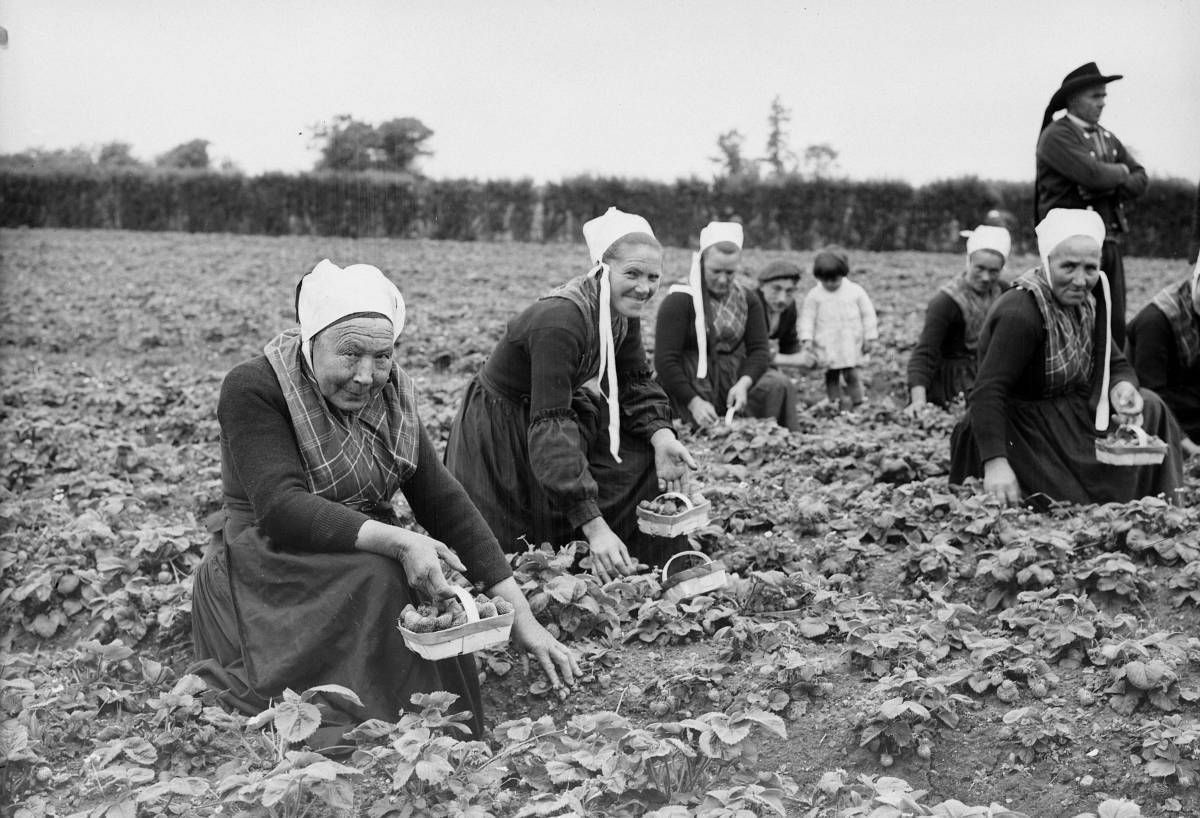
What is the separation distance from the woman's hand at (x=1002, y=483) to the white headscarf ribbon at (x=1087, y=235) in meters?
0.47

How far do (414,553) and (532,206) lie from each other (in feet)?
78.4

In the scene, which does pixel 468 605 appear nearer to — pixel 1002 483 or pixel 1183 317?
pixel 1002 483

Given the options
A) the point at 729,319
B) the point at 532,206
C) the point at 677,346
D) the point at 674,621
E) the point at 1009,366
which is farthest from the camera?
the point at 532,206

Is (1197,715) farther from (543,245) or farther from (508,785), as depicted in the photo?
(543,245)

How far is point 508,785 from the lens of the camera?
2.91m

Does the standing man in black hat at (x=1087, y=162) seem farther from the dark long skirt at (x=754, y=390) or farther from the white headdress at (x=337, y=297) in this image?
the white headdress at (x=337, y=297)

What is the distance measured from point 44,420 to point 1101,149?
5769 millimetres

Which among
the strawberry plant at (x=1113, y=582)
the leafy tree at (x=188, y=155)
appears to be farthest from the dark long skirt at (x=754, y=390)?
the leafy tree at (x=188, y=155)

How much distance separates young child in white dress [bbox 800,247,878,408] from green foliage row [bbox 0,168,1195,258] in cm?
1519

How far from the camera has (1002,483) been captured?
5.02m

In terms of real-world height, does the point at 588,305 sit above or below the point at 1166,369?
above

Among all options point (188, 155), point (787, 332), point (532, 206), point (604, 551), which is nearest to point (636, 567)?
point (604, 551)

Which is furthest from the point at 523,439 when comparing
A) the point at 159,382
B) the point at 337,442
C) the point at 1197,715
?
the point at 159,382

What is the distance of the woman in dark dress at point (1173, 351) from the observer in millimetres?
6578
